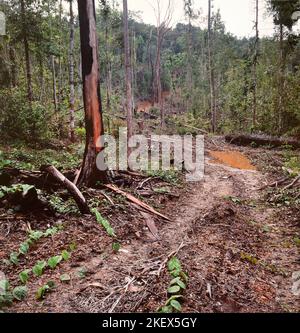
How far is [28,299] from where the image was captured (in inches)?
151

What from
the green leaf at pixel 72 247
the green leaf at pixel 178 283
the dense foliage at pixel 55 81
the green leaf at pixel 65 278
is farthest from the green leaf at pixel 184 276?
the dense foliage at pixel 55 81

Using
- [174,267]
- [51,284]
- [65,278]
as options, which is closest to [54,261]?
[65,278]

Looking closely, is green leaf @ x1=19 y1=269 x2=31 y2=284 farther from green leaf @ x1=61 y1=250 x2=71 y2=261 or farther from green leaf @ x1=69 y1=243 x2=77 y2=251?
green leaf @ x1=69 y1=243 x2=77 y2=251

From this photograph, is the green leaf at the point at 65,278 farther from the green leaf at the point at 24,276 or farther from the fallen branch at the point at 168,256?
the fallen branch at the point at 168,256

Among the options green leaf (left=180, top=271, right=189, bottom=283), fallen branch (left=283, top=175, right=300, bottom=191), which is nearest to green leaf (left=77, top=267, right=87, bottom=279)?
green leaf (left=180, top=271, right=189, bottom=283)

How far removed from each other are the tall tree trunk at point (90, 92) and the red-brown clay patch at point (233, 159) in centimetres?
790

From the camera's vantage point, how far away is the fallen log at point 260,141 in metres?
17.1

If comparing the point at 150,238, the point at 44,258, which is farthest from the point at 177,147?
the point at 44,258

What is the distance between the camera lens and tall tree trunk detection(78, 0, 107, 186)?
732 centimetres

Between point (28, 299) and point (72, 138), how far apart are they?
541 inches

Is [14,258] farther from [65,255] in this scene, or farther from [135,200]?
[135,200]

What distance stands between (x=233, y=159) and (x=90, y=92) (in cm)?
1011

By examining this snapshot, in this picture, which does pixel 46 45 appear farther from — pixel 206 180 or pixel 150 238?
pixel 150 238
